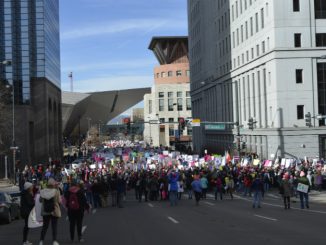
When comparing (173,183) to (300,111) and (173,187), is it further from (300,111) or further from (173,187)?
(300,111)

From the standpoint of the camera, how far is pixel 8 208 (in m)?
22.0

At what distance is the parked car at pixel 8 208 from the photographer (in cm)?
2138

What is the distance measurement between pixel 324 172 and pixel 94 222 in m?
21.3

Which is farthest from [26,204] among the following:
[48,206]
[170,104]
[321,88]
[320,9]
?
[170,104]

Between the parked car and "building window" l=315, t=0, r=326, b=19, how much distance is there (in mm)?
38070

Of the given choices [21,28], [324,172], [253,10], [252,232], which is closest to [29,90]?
[21,28]

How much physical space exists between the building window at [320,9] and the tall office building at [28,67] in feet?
129

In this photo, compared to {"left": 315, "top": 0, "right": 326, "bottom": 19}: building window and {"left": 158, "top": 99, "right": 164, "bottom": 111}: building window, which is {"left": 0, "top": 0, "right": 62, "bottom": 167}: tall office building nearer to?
{"left": 315, "top": 0, "right": 326, "bottom": 19}: building window

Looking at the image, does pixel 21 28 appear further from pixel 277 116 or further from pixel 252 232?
pixel 252 232

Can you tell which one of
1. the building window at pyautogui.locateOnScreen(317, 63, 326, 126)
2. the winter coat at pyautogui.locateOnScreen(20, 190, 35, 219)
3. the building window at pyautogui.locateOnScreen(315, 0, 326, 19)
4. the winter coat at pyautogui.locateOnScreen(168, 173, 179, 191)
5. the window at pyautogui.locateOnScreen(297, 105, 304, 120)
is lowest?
the winter coat at pyautogui.locateOnScreen(168, 173, 179, 191)

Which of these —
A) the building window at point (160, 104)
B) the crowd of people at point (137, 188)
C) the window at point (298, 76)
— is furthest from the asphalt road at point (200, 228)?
the building window at point (160, 104)

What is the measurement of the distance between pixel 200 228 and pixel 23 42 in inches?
2660

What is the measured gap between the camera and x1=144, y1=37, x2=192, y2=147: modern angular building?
157 metres

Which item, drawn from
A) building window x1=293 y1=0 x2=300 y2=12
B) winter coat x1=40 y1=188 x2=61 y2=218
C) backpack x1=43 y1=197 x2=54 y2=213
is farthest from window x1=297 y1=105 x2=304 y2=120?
backpack x1=43 y1=197 x2=54 y2=213
